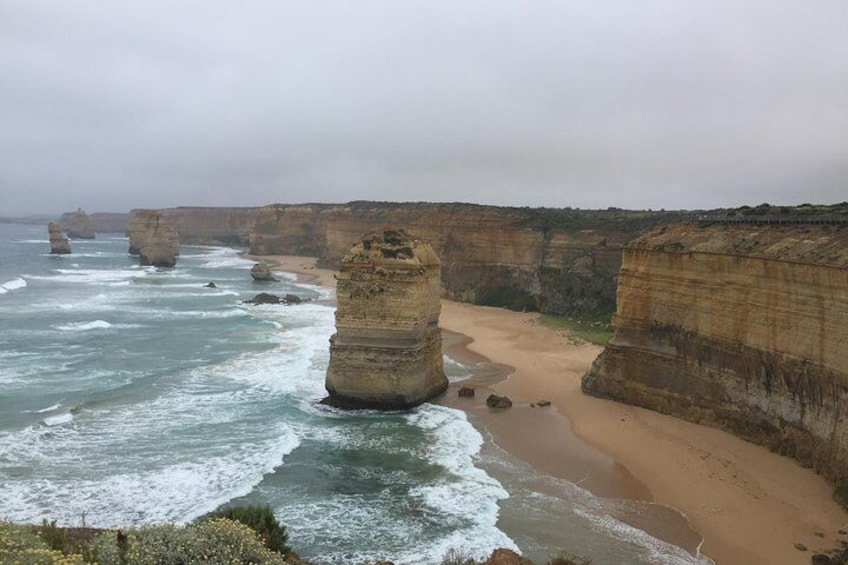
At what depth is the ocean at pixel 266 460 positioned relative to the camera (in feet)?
42.3

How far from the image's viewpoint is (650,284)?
21703 mm

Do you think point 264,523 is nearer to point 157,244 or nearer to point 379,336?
point 379,336

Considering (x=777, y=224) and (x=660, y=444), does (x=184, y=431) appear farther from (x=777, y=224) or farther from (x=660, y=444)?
(x=777, y=224)

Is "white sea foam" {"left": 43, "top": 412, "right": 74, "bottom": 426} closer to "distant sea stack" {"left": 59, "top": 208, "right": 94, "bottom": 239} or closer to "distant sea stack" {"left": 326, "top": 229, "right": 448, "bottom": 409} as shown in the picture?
"distant sea stack" {"left": 326, "top": 229, "right": 448, "bottom": 409}

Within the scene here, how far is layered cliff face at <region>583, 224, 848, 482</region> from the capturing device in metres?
15.1

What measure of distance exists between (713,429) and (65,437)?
61.2 ft

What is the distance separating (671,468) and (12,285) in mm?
57088

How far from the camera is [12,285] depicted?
54812mm

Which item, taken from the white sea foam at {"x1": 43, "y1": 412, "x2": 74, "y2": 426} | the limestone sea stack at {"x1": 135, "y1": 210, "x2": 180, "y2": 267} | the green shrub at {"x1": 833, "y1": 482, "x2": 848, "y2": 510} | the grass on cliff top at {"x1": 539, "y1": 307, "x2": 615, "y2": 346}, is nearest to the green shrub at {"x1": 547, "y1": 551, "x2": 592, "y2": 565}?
the green shrub at {"x1": 833, "y1": 482, "x2": 848, "y2": 510}

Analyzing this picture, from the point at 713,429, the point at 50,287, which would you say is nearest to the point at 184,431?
the point at 713,429

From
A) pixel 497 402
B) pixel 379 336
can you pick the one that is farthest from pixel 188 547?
pixel 497 402

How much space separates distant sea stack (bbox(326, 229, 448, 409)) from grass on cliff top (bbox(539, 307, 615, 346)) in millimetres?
15418

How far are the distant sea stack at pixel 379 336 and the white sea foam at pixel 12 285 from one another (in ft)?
138

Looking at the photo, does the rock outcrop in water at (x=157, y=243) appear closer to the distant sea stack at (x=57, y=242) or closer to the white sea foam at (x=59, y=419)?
the distant sea stack at (x=57, y=242)
